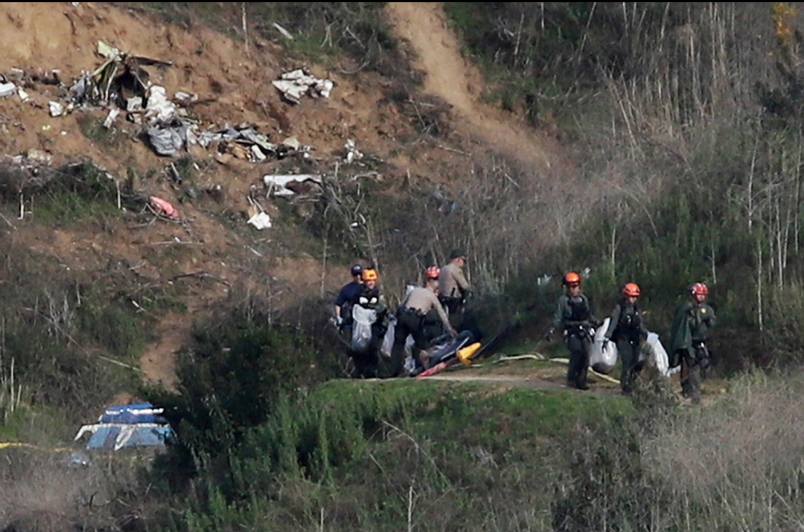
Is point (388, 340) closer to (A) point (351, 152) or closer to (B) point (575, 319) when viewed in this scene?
(B) point (575, 319)

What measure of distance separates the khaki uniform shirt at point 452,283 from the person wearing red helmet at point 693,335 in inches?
172

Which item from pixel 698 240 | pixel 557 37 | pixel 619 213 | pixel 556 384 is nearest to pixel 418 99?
pixel 557 37

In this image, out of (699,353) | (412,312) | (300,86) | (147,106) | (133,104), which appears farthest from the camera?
(300,86)

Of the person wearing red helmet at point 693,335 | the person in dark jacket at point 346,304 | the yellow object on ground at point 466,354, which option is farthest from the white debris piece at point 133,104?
the person wearing red helmet at point 693,335

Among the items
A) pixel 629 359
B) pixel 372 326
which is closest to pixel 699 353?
pixel 629 359

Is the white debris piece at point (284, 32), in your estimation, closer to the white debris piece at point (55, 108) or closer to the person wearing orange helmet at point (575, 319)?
the white debris piece at point (55, 108)

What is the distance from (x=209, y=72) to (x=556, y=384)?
1422 cm

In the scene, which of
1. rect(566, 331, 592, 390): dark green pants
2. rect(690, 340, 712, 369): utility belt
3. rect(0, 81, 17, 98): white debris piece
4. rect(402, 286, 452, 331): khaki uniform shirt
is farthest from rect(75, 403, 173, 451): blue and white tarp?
rect(0, 81, 17, 98): white debris piece

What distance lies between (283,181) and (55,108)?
3.89m

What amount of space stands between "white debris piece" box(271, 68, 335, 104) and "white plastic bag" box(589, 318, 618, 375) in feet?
45.7

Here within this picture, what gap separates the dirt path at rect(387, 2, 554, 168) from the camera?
28062mm

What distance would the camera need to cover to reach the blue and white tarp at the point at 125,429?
1741 cm

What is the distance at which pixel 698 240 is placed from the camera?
687 inches

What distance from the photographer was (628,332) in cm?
1441
